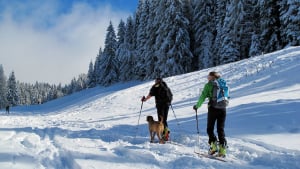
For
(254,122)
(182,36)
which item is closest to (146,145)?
(254,122)

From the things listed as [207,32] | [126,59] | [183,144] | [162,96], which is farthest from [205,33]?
[183,144]

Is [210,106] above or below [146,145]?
above

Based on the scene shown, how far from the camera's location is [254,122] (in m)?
9.90

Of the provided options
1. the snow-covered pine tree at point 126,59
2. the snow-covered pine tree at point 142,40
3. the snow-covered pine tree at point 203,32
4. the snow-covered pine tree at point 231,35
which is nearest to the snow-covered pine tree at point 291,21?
the snow-covered pine tree at point 231,35

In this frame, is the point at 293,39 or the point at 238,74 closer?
the point at 238,74

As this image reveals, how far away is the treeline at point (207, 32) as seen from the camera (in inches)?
1223

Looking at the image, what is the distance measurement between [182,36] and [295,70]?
71.7 ft

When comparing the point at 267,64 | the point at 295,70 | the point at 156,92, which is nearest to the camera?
the point at 156,92

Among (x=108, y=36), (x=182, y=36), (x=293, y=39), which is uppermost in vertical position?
(x=108, y=36)

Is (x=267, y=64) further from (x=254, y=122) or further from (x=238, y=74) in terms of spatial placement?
(x=254, y=122)

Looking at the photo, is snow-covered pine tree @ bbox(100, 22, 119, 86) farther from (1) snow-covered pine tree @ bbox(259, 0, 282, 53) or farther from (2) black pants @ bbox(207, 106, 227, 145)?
(2) black pants @ bbox(207, 106, 227, 145)

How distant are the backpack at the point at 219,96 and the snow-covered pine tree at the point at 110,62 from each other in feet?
157

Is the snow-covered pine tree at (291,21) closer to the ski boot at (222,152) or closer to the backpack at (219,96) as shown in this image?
the backpack at (219,96)

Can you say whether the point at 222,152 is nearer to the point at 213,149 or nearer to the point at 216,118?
the point at 213,149
